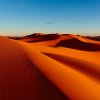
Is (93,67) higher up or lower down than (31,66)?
lower down

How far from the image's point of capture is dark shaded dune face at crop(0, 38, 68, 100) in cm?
600

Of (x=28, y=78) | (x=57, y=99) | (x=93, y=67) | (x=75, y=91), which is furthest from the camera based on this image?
(x=93, y=67)

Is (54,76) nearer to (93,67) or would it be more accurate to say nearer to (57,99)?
(57,99)

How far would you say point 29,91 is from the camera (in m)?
6.33

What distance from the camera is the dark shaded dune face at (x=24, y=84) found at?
600cm

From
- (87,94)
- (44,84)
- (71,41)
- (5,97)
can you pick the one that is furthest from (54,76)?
(71,41)

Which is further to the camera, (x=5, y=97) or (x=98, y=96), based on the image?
(x=98, y=96)

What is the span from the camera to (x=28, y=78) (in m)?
7.04

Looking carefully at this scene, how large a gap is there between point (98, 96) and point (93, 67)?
535 centimetres

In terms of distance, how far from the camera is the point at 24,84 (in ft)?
22.0

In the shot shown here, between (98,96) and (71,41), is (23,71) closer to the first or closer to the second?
(98,96)

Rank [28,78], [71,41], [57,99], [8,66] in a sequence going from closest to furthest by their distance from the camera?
[57,99]
[28,78]
[8,66]
[71,41]

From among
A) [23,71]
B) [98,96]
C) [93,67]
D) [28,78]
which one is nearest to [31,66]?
[23,71]

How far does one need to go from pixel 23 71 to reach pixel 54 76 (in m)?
1.10
